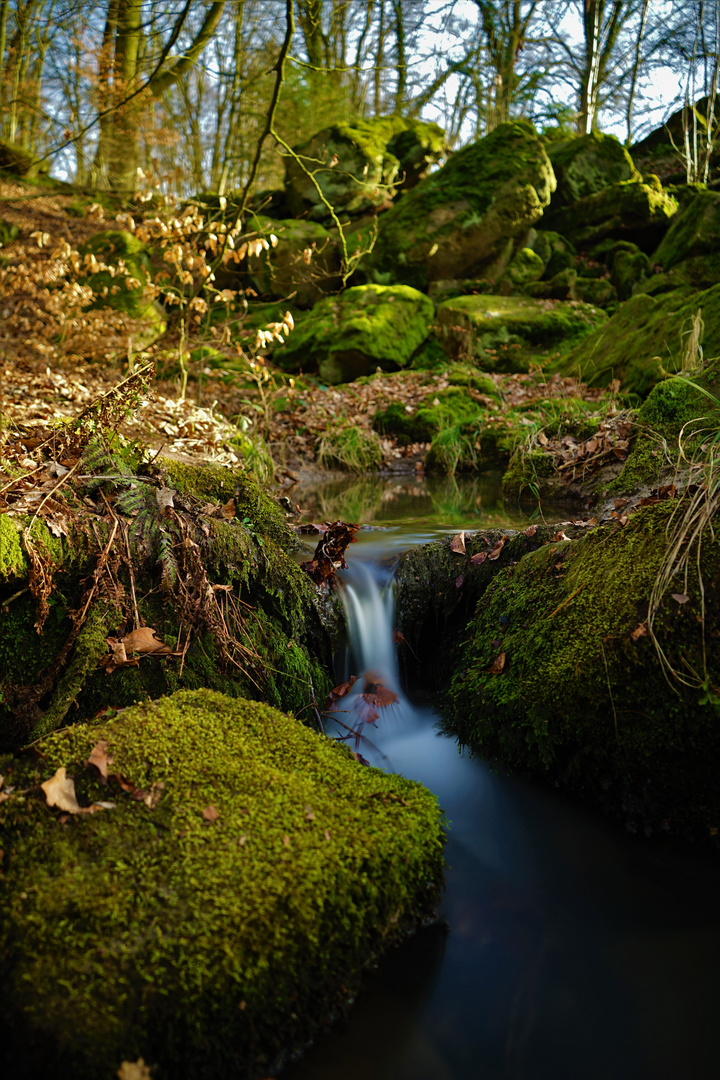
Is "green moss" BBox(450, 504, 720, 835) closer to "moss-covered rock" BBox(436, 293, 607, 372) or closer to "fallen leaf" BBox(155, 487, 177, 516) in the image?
"fallen leaf" BBox(155, 487, 177, 516)

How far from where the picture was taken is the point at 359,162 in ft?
50.0

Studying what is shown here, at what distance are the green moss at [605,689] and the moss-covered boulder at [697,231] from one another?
11.4 m

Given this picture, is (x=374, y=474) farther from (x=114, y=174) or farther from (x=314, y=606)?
(x=114, y=174)

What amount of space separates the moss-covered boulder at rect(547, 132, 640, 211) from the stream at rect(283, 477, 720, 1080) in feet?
58.9

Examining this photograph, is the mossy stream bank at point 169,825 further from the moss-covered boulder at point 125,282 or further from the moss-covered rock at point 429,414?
the moss-covered boulder at point 125,282

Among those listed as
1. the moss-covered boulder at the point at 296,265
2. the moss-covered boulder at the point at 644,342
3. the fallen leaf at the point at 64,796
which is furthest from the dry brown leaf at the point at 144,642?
the moss-covered boulder at the point at 296,265

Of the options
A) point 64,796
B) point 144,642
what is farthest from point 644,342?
point 64,796

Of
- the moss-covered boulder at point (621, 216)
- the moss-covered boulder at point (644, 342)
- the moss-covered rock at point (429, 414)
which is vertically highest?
the moss-covered boulder at point (621, 216)

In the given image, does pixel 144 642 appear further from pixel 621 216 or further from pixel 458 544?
pixel 621 216

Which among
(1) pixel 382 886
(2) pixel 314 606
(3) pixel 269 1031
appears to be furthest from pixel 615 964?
(2) pixel 314 606

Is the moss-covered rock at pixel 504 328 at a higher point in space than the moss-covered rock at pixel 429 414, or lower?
higher

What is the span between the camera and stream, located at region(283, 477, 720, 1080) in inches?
64.4

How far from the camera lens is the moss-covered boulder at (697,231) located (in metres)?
11.1

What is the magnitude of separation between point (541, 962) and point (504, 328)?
11.9 m
